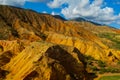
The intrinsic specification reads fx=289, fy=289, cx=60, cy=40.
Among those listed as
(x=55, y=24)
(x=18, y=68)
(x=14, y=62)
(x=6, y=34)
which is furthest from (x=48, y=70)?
(x=55, y=24)

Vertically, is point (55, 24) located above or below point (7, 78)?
above

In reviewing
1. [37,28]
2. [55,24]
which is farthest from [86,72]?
[55,24]

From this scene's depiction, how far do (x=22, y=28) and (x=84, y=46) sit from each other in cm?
1783

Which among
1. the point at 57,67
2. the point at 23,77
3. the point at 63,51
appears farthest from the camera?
the point at 63,51

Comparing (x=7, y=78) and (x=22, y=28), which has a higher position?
(x=22, y=28)

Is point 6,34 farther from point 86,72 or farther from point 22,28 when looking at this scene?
point 86,72

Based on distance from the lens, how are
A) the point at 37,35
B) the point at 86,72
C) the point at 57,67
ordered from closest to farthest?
the point at 57,67 → the point at 86,72 → the point at 37,35

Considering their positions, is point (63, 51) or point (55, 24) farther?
point (55, 24)

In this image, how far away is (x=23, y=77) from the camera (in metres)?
31.4

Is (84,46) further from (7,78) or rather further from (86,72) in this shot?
(7,78)

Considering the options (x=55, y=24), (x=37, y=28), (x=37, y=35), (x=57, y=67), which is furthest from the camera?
(x=55, y=24)

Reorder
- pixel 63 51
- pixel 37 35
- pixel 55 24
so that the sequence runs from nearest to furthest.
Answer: pixel 63 51 < pixel 37 35 < pixel 55 24

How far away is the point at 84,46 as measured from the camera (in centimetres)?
7912

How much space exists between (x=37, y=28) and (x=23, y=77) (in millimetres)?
56781
